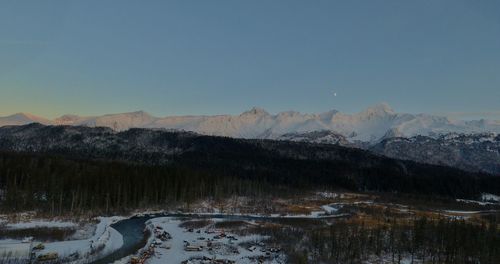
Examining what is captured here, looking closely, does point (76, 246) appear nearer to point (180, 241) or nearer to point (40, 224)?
point (180, 241)

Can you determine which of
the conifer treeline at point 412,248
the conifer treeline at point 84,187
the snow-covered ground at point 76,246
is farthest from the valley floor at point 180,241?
the conifer treeline at point 84,187

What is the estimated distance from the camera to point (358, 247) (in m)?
87.2

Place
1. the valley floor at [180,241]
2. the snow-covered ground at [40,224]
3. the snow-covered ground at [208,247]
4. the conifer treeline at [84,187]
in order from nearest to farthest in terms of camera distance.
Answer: the valley floor at [180,241] < the snow-covered ground at [208,247] < the snow-covered ground at [40,224] < the conifer treeline at [84,187]

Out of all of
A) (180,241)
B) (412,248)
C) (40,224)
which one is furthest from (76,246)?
(412,248)

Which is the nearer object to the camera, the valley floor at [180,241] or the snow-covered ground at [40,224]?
the valley floor at [180,241]

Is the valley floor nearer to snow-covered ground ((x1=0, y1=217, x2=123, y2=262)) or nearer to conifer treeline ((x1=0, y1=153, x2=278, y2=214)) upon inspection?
snow-covered ground ((x1=0, y1=217, x2=123, y2=262))

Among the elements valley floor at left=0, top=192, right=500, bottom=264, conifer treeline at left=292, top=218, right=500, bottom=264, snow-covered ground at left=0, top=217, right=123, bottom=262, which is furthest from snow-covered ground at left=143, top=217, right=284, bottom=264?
snow-covered ground at left=0, top=217, right=123, bottom=262

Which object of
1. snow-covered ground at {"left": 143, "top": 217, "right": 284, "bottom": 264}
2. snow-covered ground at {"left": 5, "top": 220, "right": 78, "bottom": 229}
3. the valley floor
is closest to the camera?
the valley floor

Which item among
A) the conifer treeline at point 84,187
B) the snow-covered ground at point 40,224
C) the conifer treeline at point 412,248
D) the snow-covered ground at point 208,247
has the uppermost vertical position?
the conifer treeline at point 84,187

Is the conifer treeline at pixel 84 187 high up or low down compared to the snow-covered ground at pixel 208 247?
up

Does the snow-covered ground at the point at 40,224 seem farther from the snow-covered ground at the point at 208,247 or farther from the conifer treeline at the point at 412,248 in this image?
the conifer treeline at the point at 412,248

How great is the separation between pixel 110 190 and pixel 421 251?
91.2 meters

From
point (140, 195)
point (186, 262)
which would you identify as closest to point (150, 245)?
point (186, 262)

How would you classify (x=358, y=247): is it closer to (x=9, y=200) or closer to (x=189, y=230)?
(x=189, y=230)
